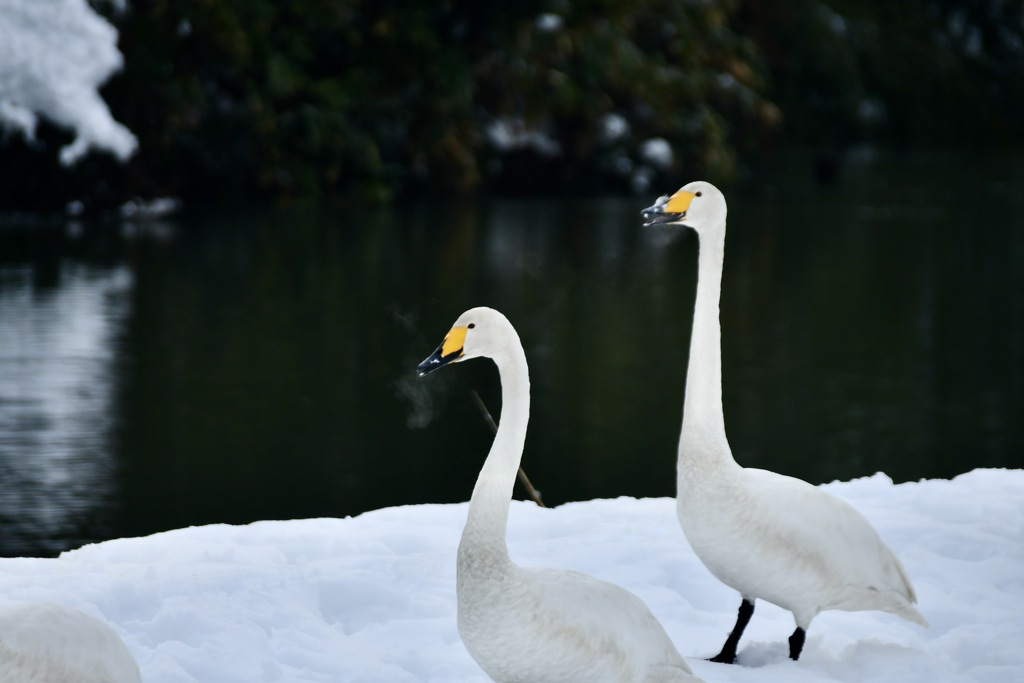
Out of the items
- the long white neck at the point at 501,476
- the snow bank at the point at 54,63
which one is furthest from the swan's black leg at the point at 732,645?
the snow bank at the point at 54,63

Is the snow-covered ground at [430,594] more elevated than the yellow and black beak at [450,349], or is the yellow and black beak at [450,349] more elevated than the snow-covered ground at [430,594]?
the yellow and black beak at [450,349]

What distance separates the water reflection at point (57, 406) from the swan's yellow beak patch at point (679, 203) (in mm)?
4008

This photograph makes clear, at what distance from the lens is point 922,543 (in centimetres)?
554

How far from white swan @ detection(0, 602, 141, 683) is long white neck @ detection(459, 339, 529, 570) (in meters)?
0.95

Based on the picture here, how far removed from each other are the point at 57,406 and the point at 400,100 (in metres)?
16.9

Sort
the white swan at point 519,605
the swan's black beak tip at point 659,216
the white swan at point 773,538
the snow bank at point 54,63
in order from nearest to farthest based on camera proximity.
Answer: the white swan at point 519,605 → the white swan at point 773,538 → the swan's black beak tip at point 659,216 → the snow bank at point 54,63

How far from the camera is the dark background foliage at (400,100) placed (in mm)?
22000

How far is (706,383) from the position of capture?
4426 mm

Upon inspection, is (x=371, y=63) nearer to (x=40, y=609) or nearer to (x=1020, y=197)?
(x=1020, y=197)

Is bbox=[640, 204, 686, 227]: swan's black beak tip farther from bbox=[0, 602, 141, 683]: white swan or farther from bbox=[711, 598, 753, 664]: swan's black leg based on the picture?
bbox=[0, 602, 141, 683]: white swan

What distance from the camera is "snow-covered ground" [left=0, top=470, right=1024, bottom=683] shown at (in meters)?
4.23

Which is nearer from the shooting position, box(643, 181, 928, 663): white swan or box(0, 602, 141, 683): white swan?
box(0, 602, 141, 683): white swan

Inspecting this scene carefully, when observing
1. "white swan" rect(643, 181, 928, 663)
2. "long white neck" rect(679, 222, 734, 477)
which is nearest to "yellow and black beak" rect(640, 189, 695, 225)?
"long white neck" rect(679, 222, 734, 477)

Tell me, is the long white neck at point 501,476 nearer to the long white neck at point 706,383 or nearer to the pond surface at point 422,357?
the long white neck at point 706,383
